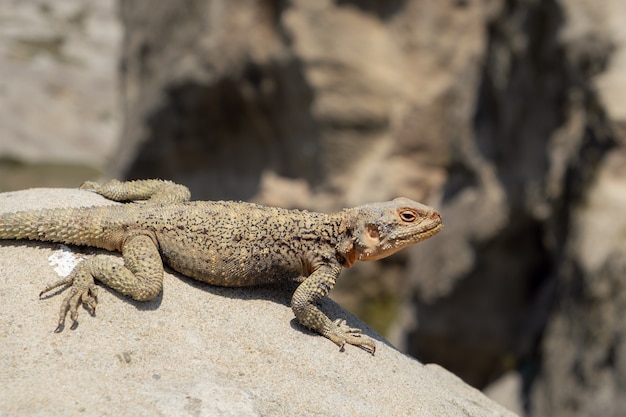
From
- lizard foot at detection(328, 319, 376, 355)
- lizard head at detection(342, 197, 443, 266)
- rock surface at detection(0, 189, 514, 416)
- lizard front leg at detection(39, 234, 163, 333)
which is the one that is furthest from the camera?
lizard head at detection(342, 197, 443, 266)

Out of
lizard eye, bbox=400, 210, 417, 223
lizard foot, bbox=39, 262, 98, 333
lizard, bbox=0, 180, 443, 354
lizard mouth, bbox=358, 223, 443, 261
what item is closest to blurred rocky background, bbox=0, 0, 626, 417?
lizard mouth, bbox=358, 223, 443, 261

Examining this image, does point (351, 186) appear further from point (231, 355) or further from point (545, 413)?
point (231, 355)

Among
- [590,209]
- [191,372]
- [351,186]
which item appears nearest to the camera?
[191,372]

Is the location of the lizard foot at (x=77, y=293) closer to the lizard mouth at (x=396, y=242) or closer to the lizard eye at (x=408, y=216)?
the lizard mouth at (x=396, y=242)

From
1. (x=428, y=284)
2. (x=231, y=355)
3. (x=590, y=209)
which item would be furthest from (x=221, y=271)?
(x=428, y=284)

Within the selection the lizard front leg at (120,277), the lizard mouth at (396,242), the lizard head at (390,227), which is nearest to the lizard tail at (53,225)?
the lizard front leg at (120,277)

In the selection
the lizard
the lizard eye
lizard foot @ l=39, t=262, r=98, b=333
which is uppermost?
the lizard eye

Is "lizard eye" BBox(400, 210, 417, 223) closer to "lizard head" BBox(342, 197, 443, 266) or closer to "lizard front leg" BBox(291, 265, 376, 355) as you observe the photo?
"lizard head" BBox(342, 197, 443, 266)

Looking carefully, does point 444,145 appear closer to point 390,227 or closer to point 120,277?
point 390,227
